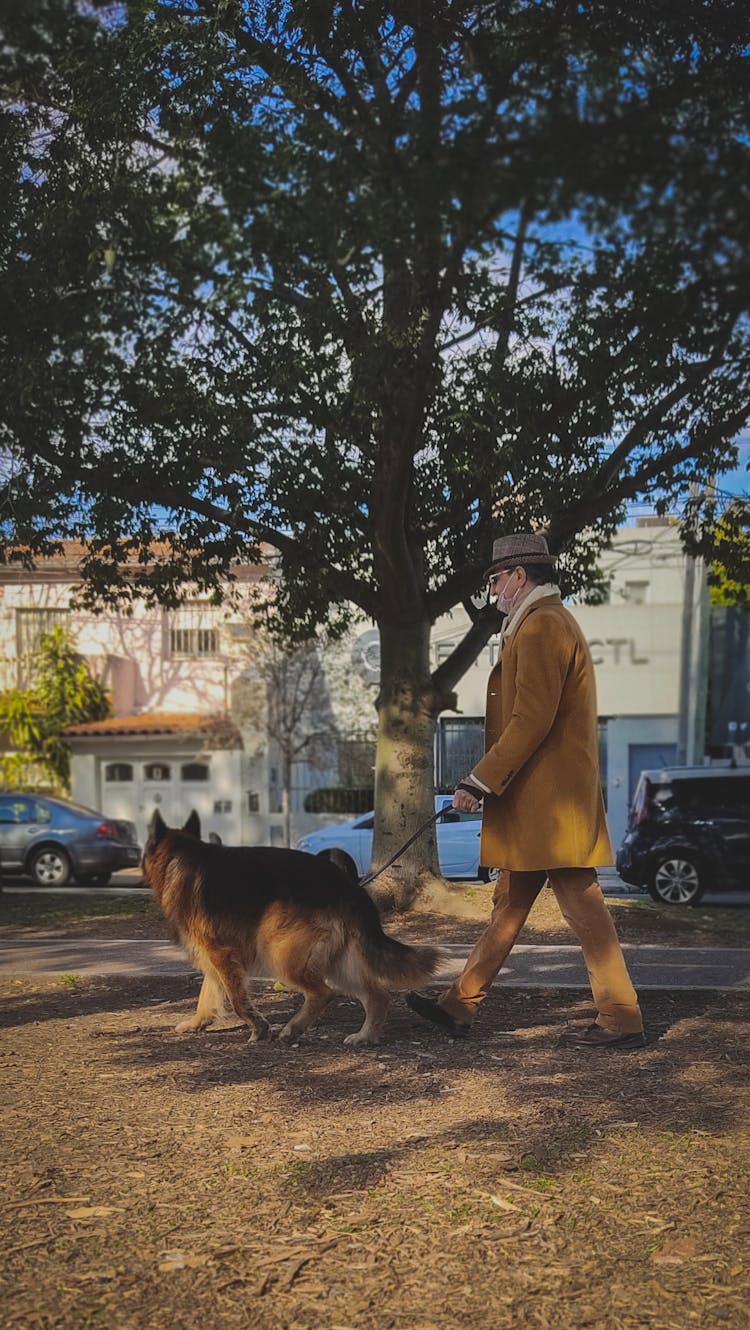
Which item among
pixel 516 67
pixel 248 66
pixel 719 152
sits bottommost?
pixel 719 152

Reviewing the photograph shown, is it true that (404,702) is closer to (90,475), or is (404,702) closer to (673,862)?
(90,475)

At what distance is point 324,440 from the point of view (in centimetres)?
1206

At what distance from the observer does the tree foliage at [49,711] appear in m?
35.0

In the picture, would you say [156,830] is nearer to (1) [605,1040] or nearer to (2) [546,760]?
(2) [546,760]

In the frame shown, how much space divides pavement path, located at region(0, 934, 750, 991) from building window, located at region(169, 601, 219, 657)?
26427mm

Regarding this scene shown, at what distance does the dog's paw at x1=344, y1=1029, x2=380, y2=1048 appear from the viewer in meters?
6.19

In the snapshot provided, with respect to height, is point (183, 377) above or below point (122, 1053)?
above

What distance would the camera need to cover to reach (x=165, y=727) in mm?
35250

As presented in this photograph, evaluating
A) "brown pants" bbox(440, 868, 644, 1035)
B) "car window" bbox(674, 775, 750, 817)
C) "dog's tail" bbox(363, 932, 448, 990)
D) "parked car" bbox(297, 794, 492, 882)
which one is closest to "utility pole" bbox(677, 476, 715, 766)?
"parked car" bbox(297, 794, 492, 882)

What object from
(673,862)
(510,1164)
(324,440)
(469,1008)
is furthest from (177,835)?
(673,862)

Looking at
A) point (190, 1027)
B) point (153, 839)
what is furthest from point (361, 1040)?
point (153, 839)

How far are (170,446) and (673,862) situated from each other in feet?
30.3

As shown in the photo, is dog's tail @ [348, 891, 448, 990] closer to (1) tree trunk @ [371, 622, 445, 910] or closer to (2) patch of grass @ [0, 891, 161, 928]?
(1) tree trunk @ [371, 622, 445, 910]

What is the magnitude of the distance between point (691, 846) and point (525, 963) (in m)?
8.83
